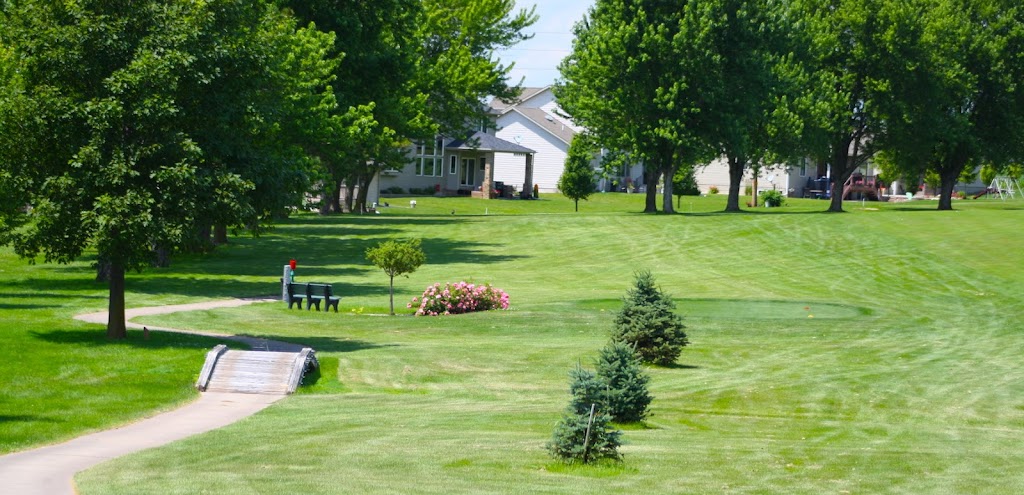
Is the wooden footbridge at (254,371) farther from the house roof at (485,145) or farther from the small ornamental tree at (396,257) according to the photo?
the house roof at (485,145)

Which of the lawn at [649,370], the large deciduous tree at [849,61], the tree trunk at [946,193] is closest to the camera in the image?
the lawn at [649,370]

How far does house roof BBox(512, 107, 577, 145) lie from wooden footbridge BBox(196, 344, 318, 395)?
83.9m

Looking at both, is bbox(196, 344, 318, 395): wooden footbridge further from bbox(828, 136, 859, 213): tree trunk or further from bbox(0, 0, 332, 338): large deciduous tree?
bbox(828, 136, 859, 213): tree trunk

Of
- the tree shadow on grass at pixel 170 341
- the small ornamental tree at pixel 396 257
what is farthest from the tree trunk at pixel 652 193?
the tree shadow on grass at pixel 170 341

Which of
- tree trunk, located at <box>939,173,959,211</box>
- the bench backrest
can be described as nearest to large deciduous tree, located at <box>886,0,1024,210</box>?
tree trunk, located at <box>939,173,959,211</box>

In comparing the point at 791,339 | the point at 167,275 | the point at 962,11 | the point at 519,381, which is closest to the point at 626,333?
the point at 519,381

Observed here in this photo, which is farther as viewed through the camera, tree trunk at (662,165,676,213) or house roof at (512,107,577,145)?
house roof at (512,107,577,145)

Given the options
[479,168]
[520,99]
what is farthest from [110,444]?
[520,99]

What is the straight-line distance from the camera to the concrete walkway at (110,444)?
504 inches

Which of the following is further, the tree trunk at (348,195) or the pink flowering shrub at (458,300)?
the tree trunk at (348,195)

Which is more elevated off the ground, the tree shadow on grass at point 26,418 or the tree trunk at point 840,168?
the tree trunk at point 840,168

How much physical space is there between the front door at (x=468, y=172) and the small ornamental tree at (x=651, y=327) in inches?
3071

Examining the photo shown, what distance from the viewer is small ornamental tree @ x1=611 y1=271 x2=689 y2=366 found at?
79.3 ft

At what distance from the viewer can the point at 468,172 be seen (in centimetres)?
10256
